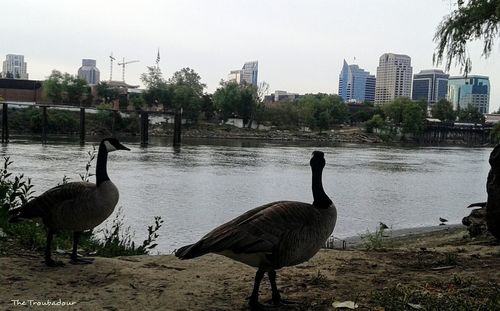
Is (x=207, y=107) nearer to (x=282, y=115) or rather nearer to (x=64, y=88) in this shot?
(x=282, y=115)

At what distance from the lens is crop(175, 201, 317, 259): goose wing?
4.27m

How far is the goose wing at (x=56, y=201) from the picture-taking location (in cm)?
594

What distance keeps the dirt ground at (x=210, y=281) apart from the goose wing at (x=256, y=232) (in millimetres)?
721

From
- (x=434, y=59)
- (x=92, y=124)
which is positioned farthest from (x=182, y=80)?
(x=434, y=59)

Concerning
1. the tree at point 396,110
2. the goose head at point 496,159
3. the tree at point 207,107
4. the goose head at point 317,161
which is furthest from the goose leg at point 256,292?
the tree at point 396,110

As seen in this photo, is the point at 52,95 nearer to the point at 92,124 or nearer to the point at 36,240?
the point at 92,124

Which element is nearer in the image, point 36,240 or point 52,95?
point 36,240

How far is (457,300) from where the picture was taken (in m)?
4.69

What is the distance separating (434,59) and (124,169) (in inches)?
940

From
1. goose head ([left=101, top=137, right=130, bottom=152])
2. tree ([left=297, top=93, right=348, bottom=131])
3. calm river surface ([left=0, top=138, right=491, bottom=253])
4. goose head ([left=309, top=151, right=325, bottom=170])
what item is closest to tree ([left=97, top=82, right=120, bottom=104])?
tree ([left=297, top=93, right=348, bottom=131])

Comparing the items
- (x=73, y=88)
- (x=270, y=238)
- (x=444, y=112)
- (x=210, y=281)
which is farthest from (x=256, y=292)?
(x=444, y=112)

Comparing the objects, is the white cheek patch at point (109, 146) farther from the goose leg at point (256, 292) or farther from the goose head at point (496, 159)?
the goose head at point (496, 159)

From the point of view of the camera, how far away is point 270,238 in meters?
4.41

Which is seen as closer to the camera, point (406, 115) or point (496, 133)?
point (496, 133)
